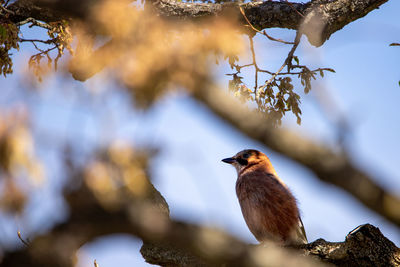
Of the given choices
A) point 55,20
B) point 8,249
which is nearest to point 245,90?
point 55,20

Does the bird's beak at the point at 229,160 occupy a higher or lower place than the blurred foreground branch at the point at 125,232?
lower

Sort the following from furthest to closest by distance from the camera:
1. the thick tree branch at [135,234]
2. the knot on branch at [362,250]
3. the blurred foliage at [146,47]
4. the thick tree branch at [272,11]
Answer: the thick tree branch at [272,11] < the knot on branch at [362,250] < the blurred foliage at [146,47] < the thick tree branch at [135,234]

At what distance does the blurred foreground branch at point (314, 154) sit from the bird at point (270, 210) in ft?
13.3

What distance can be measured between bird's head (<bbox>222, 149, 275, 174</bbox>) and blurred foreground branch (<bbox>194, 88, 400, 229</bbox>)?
4986mm

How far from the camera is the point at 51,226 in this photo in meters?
1.68

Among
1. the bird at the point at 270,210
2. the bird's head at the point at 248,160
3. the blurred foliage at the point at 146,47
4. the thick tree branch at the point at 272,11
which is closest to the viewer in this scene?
the blurred foliage at the point at 146,47

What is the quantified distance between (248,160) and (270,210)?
1406mm

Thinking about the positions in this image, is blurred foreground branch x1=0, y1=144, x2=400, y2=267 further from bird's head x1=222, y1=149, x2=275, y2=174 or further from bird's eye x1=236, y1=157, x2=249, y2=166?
bird's eye x1=236, y1=157, x2=249, y2=166

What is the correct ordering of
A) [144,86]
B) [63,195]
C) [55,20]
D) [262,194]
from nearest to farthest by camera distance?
[63,195], [144,86], [55,20], [262,194]

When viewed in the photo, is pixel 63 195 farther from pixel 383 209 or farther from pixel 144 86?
pixel 383 209

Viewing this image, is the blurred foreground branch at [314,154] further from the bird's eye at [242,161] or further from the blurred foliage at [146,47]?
the bird's eye at [242,161]

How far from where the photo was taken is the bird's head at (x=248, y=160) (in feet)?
22.2

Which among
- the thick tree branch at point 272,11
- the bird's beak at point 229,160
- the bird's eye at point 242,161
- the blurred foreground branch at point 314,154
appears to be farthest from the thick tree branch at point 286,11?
the blurred foreground branch at point 314,154

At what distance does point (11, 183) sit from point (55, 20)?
2.76 metres
